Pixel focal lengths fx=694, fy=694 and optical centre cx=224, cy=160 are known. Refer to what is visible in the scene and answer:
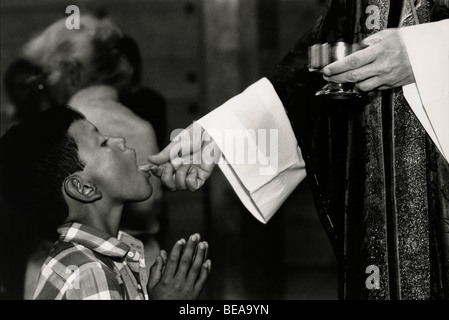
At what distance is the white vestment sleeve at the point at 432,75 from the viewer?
1.21 metres

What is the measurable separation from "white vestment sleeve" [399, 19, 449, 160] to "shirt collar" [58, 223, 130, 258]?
0.69m

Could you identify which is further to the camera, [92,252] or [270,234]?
[270,234]

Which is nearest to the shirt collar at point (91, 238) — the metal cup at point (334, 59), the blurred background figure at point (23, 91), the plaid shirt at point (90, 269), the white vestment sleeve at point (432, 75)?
the plaid shirt at point (90, 269)

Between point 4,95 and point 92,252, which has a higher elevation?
point 4,95

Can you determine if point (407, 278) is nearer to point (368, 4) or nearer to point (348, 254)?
point (348, 254)

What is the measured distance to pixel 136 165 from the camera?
1.54 meters

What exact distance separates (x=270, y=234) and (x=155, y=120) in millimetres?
376

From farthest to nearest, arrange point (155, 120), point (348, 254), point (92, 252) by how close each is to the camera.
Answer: point (155, 120) → point (92, 252) → point (348, 254)

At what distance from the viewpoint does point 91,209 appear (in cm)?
150

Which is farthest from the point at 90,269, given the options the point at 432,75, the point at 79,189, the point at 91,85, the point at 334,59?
the point at 432,75

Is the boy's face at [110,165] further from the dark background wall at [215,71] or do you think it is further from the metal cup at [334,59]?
the metal cup at [334,59]

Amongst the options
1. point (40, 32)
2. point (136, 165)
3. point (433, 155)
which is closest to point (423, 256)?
point (433, 155)

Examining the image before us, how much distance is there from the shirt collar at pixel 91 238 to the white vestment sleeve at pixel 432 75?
693 mm

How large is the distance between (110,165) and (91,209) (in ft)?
0.34
